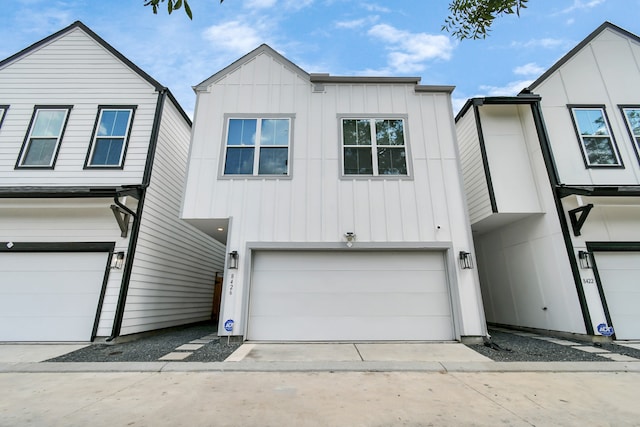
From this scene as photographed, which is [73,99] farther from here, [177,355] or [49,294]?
[177,355]

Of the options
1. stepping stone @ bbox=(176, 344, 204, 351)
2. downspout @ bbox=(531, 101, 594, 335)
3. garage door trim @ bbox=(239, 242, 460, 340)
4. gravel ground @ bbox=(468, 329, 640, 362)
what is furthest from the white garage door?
downspout @ bbox=(531, 101, 594, 335)

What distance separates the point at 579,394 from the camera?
314 cm

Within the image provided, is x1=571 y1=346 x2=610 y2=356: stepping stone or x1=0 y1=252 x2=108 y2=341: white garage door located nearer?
x1=571 y1=346 x2=610 y2=356: stepping stone

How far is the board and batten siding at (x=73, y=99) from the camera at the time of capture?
21.4 ft

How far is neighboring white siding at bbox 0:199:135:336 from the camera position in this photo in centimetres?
619

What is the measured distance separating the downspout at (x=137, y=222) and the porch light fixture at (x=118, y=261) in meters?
0.10

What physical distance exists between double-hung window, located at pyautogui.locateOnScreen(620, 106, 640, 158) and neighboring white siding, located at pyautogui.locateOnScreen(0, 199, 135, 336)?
11993 mm

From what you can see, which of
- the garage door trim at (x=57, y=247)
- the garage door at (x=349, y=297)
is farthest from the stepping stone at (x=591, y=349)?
the garage door trim at (x=57, y=247)

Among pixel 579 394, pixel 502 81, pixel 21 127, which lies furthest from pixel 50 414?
pixel 502 81

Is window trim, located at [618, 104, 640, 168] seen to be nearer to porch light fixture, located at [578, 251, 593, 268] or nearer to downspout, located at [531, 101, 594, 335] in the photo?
downspout, located at [531, 101, 594, 335]

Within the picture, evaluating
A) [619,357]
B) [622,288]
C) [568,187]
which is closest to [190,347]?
[619,357]

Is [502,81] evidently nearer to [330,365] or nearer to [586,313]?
[586,313]

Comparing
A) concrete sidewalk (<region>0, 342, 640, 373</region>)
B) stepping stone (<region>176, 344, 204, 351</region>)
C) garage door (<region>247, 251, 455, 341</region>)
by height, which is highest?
garage door (<region>247, 251, 455, 341</region>)

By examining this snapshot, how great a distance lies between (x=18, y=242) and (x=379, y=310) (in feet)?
26.4
